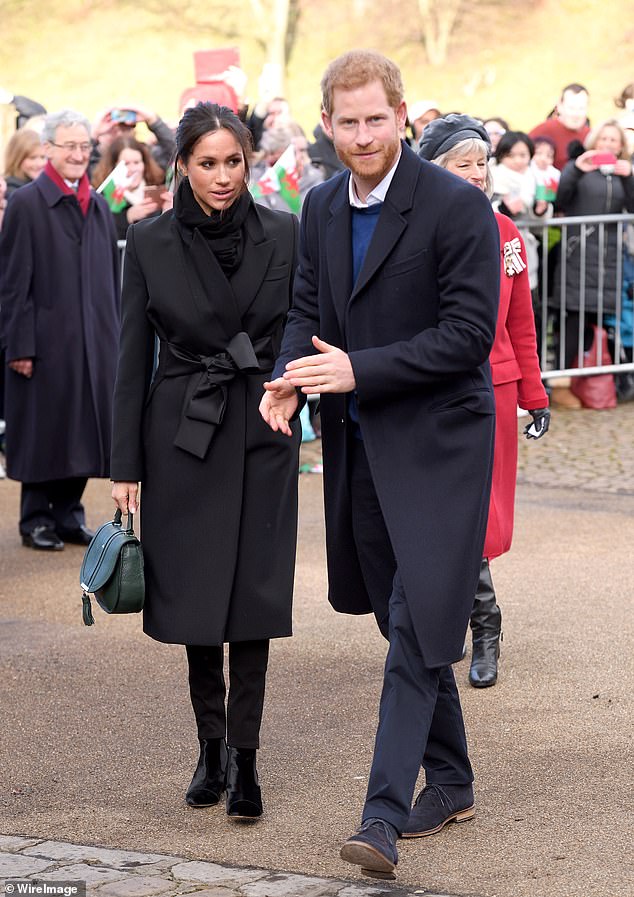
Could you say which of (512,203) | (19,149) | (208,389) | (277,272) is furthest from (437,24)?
(208,389)

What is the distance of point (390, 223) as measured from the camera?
13.1 feet

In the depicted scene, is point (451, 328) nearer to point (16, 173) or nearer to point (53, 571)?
point (53, 571)

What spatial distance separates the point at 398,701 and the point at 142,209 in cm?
697

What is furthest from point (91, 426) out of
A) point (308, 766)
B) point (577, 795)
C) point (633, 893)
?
point (633, 893)

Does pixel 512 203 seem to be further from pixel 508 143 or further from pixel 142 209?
pixel 142 209

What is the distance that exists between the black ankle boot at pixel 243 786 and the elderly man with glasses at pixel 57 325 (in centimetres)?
364

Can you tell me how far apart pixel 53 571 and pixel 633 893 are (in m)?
4.37

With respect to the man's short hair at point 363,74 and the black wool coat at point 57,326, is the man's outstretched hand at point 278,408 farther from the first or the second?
the black wool coat at point 57,326

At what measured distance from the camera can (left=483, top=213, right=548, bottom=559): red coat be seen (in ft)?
18.5

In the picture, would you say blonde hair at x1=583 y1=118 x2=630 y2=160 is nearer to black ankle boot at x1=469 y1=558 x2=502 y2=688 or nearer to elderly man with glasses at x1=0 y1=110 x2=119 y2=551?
elderly man with glasses at x1=0 y1=110 x2=119 y2=551

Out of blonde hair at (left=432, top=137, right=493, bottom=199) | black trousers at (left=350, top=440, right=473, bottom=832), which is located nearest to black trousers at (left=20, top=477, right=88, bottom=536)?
blonde hair at (left=432, top=137, right=493, bottom=199)

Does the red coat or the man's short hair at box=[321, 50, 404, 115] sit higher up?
the man's short hair at box=[321, 50, 404, 115]

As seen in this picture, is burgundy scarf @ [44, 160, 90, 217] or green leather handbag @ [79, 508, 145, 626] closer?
green leather handbag @ [79, 508, 145, 626]

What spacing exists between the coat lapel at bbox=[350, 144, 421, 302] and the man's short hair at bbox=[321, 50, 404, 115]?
7.5 inches
